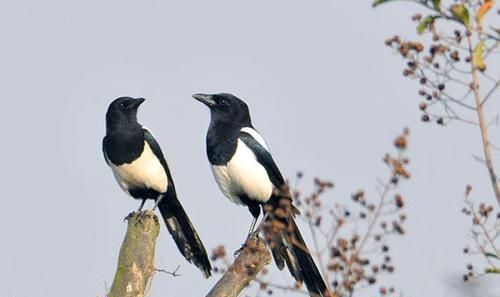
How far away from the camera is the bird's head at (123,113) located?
28.0 ft

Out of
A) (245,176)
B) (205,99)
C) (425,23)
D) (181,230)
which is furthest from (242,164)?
(425,23)

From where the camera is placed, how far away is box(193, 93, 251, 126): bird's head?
25.8 feet

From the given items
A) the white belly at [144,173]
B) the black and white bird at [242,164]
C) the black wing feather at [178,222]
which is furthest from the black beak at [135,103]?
the black and white bird at [242,164]

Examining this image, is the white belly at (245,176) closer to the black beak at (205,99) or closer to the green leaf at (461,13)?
the black beak at (205,99)

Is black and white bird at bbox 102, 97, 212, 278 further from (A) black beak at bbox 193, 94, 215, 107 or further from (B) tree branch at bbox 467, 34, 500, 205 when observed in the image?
(B) tree branch at bbox 467, 34, 500, 205

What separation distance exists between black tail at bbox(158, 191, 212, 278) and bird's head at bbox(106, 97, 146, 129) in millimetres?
628

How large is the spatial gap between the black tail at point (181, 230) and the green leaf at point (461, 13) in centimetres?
493

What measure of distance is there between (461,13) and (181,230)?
5333 millimetres

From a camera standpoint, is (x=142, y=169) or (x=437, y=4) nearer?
(x=437, y=4)

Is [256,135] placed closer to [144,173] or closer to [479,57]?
[144,173]

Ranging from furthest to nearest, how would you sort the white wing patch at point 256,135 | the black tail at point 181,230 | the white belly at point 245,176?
the black tail at point 181,230 → the white wing patch at point 256,135 → the white belly at point 245,176

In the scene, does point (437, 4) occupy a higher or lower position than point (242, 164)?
higher

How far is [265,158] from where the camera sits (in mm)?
7629

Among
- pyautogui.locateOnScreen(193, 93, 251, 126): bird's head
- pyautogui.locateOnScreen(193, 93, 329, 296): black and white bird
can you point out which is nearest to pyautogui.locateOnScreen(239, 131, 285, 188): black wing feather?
pyautogui.locateOnScreen(193, 93, 329, 296): black and white bird
